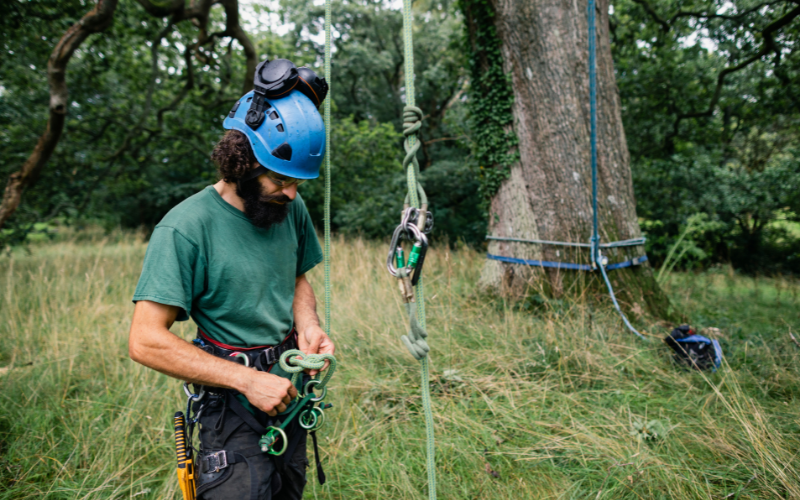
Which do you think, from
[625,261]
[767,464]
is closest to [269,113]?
[767,464]

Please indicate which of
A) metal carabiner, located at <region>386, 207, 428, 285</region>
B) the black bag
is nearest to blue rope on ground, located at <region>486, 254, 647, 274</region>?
the black bag

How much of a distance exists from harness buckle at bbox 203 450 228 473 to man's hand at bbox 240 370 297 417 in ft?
0.91

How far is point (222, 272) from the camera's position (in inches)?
58.3

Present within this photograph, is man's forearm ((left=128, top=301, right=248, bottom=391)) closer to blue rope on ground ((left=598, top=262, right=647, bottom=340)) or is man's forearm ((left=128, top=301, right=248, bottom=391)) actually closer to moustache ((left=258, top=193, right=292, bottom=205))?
moustache ((left=258, top=193, right=292, bottom=205))

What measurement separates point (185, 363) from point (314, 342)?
1.67ft

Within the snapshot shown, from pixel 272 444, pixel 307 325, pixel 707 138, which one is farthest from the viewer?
pixel 707 138

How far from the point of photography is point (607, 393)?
282 centimetres

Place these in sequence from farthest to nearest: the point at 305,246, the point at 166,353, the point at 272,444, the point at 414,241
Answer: the point at 305,246 → the point at 272,444 → the point at 166,353 → the point at 414,241

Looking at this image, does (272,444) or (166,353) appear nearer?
(166,353)

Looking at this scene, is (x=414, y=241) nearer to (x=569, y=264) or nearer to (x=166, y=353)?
(x=166, y=353)

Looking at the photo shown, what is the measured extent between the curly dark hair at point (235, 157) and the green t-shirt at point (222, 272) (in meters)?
0.10

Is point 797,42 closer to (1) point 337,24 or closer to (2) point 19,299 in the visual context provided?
(2) point 19,299

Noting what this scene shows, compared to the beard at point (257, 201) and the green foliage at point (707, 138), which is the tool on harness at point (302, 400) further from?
the green foliage at point (707, 138)

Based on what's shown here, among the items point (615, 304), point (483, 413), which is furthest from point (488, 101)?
point (483, 413)
